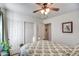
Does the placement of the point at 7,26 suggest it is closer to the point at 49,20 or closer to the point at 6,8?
the point at 6,8

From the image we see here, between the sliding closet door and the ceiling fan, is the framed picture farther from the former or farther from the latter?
the sliding closet door

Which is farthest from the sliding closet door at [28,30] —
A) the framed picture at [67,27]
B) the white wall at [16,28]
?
the framed picture at [67,27]

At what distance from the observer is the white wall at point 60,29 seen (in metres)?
1.67

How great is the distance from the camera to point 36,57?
66.8 inches

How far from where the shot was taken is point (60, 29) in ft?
5.71

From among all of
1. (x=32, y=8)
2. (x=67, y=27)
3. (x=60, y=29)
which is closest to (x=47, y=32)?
(x=60, y=29)

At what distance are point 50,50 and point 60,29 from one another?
1.11 feet

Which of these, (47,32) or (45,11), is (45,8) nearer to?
(45,11)

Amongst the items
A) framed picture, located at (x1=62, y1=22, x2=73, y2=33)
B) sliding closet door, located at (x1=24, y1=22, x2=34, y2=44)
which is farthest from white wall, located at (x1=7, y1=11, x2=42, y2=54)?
framed picture, located at (x1=62, y1=22, x2=73, y2=33)

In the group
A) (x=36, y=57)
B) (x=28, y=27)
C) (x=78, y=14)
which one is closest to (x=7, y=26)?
(x=28, y=27)

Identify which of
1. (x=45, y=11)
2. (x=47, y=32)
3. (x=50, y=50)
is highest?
(x=45, y=11)

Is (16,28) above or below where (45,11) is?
below

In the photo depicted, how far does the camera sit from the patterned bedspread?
1.66 meters

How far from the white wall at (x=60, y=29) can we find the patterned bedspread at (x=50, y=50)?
0.28ft
